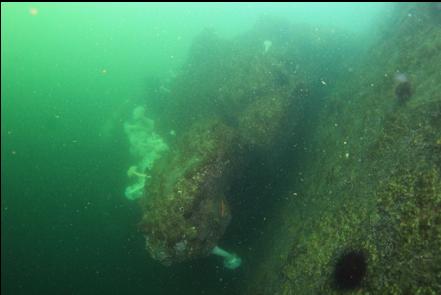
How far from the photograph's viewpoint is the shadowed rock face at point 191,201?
389 inches

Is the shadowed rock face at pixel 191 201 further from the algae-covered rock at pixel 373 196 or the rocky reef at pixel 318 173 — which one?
the algae-covered rock at pixel 373 196

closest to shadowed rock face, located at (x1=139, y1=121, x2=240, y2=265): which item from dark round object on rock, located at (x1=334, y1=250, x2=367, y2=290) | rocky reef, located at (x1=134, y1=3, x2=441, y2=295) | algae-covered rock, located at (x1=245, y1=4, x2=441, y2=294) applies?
rocky reef, located at (x1=134, y1=3, x2=441, y2=295)

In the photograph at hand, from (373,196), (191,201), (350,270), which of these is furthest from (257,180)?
(350,270)

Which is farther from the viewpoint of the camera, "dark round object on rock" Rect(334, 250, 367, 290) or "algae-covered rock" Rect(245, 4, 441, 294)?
"dark round object on rock" Rect(334, 250, 367, 290)

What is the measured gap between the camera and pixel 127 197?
19.0 metres

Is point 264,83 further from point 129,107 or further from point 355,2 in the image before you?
point 355,2

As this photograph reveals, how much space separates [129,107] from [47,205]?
14495 millimetres

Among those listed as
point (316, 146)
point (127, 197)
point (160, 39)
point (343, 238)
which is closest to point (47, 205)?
point (127, 197)

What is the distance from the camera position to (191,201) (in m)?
9.84

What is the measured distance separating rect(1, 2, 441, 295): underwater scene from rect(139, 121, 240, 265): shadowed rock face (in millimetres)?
45

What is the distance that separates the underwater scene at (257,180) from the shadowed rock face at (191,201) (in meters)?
0.05

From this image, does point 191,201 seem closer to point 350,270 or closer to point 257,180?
point 257,180

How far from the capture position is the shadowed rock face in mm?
9883

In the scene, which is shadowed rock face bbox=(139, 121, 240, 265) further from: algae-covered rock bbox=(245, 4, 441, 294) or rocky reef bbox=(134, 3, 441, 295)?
algae-covered rock bbox=(245, 4, 441, 294)
